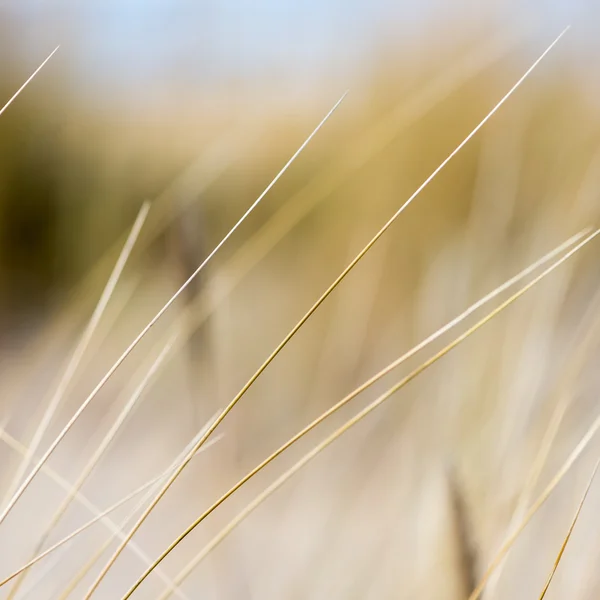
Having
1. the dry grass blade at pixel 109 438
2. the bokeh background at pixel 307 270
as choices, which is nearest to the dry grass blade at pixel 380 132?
the bokeh background at pixel 307 270

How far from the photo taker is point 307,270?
91cm

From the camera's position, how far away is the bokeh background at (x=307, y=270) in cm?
49

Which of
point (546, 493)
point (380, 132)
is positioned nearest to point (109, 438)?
point (546, 493)

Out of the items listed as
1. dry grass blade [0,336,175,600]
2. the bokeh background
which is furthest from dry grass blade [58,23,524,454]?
dry grass blade [0,336,175,600]

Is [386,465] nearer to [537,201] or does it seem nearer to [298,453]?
[298,453]

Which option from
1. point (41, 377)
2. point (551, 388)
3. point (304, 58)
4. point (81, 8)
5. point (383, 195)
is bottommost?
point (551, 388)

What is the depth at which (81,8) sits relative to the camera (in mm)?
921

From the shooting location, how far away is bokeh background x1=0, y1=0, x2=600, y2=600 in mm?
493

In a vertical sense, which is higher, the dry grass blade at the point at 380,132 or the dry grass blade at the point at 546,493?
the dry grass blade at the point at 380,132

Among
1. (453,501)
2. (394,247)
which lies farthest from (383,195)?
(453,501)

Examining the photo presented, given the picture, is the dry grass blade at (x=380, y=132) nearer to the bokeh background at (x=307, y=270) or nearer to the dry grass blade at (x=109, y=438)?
the bokeh background at (x=307, y=270)

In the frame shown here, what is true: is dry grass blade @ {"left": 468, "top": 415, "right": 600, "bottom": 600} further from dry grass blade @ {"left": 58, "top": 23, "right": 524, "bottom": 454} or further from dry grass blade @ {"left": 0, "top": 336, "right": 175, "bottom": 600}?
dry grass blade @ {"left": 58, "top": 23, "right": 524, "bottom": 454}

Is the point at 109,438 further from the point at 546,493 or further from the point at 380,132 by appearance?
the point at 380,132

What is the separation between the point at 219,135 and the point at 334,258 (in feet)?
0.95
